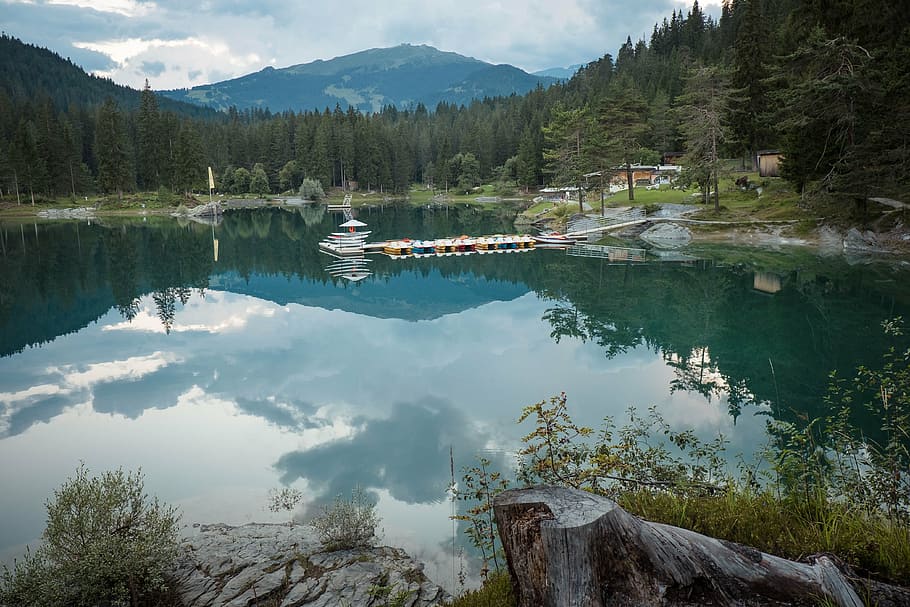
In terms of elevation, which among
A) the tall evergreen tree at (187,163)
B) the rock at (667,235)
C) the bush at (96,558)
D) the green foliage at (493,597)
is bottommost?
the bush at (96,558)

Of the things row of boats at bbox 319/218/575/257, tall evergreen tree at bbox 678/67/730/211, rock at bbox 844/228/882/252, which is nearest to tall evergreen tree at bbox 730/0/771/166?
tall evergreen tree at bbox 678/67/730/211

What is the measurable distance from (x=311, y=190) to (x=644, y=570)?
9710 centimetres

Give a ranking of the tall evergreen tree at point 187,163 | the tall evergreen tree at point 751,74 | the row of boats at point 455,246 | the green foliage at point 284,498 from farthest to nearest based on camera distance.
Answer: the tall evergreen tree at point 187,163
the tall evergreen tree at point 751,74
the row of boats at point 455,246
the green foliage at point 284,498

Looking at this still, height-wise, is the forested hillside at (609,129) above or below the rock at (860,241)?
above

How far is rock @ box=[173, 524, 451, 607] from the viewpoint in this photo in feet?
22.8

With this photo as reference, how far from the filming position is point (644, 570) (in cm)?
344

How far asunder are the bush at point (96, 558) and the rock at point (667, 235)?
38.6 m

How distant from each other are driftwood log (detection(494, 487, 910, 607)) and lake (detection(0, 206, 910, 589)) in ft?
8.09

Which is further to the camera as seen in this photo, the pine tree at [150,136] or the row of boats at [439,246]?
the pine tree at [150,136]

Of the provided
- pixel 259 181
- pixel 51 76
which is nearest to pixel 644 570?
pixel 259 181

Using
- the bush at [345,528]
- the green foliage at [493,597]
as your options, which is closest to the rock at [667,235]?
the bush at [345,528]

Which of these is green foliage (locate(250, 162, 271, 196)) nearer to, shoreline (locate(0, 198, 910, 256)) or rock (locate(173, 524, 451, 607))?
shoreline (locate(0, 198, 910, 256))

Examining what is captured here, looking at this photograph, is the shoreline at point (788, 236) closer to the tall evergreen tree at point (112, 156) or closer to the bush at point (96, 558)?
the bush at point (96, 558)

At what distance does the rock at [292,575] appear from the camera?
695 cm
